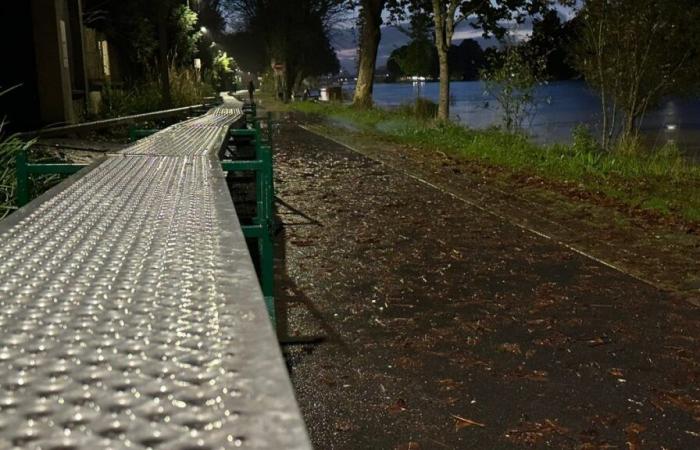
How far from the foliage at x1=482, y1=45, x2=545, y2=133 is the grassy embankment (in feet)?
2.24

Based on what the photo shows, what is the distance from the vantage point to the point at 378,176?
1188 centimetres

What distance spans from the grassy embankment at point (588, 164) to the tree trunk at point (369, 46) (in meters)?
14.2

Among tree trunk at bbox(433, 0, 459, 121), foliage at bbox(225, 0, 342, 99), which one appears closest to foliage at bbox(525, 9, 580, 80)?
tree trunk at bbox(433, 0, 459, 121)

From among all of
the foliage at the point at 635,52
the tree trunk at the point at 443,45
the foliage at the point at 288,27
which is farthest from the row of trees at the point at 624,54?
the foliage at the point at 288,27

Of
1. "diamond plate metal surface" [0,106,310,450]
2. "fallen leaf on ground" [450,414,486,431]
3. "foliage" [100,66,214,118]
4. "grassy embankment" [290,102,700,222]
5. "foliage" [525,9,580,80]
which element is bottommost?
"fallen leaf on ground" [450,414,486,431]

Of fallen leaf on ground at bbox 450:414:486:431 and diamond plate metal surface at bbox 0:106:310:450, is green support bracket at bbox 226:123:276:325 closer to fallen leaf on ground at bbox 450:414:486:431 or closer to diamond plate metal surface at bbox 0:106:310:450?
fallen leaf on ground at bbox 450:414:486:431

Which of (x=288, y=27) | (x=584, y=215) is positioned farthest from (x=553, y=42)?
(x=288, y=27)

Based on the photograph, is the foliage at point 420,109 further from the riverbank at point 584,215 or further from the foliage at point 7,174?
the foliage at point 7,174

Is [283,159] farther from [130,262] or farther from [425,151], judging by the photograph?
[130,262]

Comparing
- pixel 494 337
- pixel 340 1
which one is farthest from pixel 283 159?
pixel 340 1

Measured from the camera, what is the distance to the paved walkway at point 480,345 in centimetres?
338

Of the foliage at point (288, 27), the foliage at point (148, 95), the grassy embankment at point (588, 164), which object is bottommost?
the grassy embankment at point (588, 164)

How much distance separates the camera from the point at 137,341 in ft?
4.09

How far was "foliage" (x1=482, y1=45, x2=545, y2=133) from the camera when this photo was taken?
645 inches
